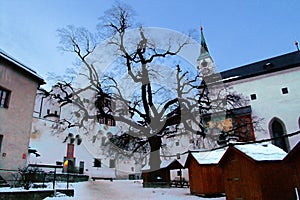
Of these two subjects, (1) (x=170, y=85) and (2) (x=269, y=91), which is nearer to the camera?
(1) (x=170, y=85)

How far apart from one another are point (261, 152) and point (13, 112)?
12155 millimetres

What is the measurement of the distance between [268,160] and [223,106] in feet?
30.5

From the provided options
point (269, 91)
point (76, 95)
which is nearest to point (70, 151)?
point (76, 95)

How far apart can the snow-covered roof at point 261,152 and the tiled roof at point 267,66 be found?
22.2 meters

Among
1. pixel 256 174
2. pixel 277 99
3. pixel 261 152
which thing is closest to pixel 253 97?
pixel 277 99

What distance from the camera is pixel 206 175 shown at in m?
10.6

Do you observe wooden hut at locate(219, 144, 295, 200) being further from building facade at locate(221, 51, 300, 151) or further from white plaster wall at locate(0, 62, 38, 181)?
building facade at locate(221, 51, 300, 151)

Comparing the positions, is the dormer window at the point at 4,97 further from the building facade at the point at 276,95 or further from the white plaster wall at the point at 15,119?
the building facade at the point at 276,95

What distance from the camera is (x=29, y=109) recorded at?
1312 cm

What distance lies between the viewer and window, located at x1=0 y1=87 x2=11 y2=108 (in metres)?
11.6

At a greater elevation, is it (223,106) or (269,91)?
(269,91)

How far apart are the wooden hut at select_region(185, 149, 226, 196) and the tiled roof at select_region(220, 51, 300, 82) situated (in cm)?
2051

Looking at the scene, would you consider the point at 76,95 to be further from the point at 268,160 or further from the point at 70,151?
the point at 70,151

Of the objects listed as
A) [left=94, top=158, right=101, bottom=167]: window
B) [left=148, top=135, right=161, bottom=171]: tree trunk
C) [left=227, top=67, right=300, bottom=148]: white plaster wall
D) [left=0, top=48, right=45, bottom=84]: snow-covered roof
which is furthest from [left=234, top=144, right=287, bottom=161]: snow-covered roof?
[left=94, top=158, right=101, bottom=167]: window
